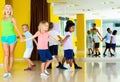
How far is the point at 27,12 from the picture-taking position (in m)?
12.6

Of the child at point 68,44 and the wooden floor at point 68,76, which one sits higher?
the child at point 68,44

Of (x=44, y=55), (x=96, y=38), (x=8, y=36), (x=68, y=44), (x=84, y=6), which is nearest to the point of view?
(x=8, y=36)

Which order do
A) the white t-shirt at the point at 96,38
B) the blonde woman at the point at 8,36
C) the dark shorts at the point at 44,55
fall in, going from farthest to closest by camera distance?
1. the white t-shirt at the point at 96,38
2. the dark shorts at the point at 44,55
3. the blonde woman at the point at 8,36

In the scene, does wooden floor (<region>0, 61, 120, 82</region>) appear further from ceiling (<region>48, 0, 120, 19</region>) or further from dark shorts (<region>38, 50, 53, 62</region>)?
ceiling (<region>48, 0, 120, 19</region>)

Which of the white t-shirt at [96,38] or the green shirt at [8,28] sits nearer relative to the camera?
the green shirt at [8,28]

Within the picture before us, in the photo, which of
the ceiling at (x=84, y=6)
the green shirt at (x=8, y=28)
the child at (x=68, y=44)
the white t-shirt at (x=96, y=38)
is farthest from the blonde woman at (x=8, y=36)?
the white t-shirt at (x=96, y=38)

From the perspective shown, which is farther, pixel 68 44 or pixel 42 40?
pixel 68 44

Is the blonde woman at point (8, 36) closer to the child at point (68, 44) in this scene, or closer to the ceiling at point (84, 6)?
the child at point (68, 44)

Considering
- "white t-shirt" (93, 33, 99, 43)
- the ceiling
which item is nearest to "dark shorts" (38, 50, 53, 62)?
the ceiling

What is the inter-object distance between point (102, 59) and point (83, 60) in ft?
2.53

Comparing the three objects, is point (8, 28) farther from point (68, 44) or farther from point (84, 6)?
point (84, 6)

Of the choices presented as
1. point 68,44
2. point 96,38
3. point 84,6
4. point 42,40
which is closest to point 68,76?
point 42,40

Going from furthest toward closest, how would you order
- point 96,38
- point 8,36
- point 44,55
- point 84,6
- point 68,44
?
point 84,6, point 96,38, point 68,44, point 44,55, point 8,36

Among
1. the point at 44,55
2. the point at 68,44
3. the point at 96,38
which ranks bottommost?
the point at 96,38
